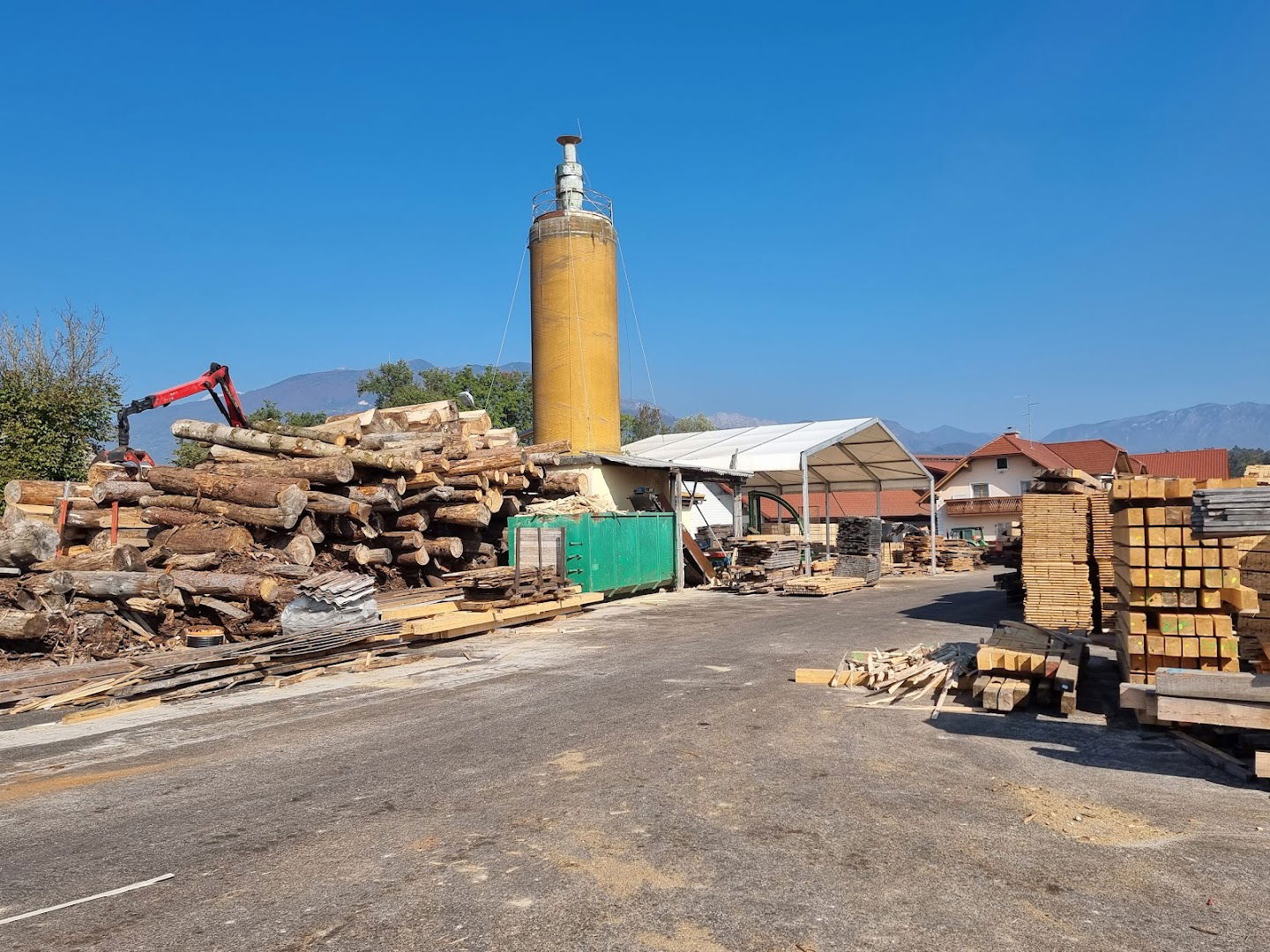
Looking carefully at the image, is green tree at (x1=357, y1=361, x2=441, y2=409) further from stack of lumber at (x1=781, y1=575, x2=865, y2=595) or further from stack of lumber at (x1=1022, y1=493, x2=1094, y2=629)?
stack of lumber at (x1=1022, y1=493, x2=1094, y2=629)

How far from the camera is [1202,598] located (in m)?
8.25

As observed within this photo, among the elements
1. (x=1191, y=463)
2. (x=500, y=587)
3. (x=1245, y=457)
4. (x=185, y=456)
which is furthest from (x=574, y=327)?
(x=1245, y=457)

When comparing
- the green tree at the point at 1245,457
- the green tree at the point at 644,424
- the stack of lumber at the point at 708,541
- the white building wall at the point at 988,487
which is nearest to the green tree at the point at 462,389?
the green tree at the point at 644,424

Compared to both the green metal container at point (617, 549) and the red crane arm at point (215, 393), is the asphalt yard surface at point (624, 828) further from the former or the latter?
the red crane arm at point (215, 393)

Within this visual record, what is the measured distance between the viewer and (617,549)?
20.7 metres

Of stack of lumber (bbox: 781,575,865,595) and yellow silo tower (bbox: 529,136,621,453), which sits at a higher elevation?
yellow silo tower (bbox: 529,136,621,453)

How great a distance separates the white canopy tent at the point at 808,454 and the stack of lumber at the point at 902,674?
13692 mm

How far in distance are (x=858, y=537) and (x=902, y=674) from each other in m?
16.7

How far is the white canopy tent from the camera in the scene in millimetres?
26302

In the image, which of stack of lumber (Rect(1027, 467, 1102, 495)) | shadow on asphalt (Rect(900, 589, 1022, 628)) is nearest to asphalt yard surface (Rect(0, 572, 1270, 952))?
stack of lumber (Rect(1027, 467, 1102, 495))

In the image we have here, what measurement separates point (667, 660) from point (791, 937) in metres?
8.34

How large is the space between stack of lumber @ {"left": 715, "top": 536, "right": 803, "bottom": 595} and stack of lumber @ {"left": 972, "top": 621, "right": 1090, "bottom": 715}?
13.2m

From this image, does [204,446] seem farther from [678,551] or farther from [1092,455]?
[1092,455]

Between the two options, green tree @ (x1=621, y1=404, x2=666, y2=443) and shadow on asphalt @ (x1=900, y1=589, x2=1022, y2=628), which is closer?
shadow on asphalt @ (x1=900, y1=589, x2=1022, y2=628)
